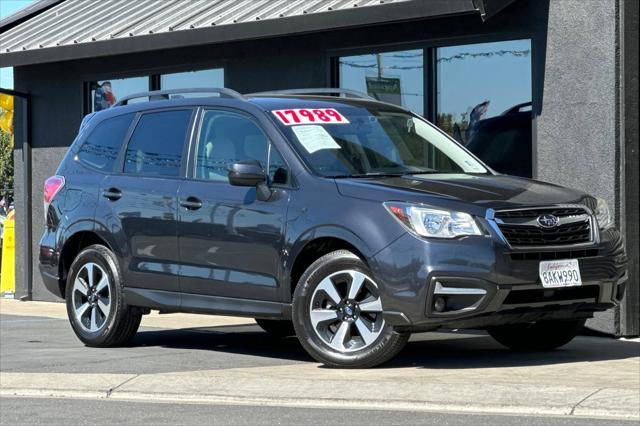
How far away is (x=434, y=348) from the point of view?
421 inches

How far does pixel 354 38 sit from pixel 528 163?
2.48 metres

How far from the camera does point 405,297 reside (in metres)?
8.72

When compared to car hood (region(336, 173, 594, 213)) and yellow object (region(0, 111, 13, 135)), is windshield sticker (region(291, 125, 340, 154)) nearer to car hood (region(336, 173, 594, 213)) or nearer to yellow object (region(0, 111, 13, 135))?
car hood (region(336, 173, 594, 213))

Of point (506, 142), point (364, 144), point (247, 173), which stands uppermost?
point (506, 142)

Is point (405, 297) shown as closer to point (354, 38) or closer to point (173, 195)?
point (173, 195)

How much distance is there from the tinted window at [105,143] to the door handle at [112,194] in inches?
9.9

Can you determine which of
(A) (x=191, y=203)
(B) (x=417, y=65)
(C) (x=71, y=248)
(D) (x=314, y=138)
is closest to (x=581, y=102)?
(B) (x=417, y=65)

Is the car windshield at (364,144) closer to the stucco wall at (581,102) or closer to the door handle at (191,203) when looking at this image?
the door handle at (191,203)

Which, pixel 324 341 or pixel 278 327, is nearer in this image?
pixel 324 341

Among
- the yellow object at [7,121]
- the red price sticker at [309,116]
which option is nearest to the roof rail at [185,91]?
the red price sticker at [309,116]

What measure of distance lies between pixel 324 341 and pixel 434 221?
45.6 inches

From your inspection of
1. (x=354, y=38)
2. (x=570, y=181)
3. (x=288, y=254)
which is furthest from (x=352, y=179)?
(x=354, y=38)

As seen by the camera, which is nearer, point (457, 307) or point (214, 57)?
point (457, 307)

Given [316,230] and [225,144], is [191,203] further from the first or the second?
[316,230]
